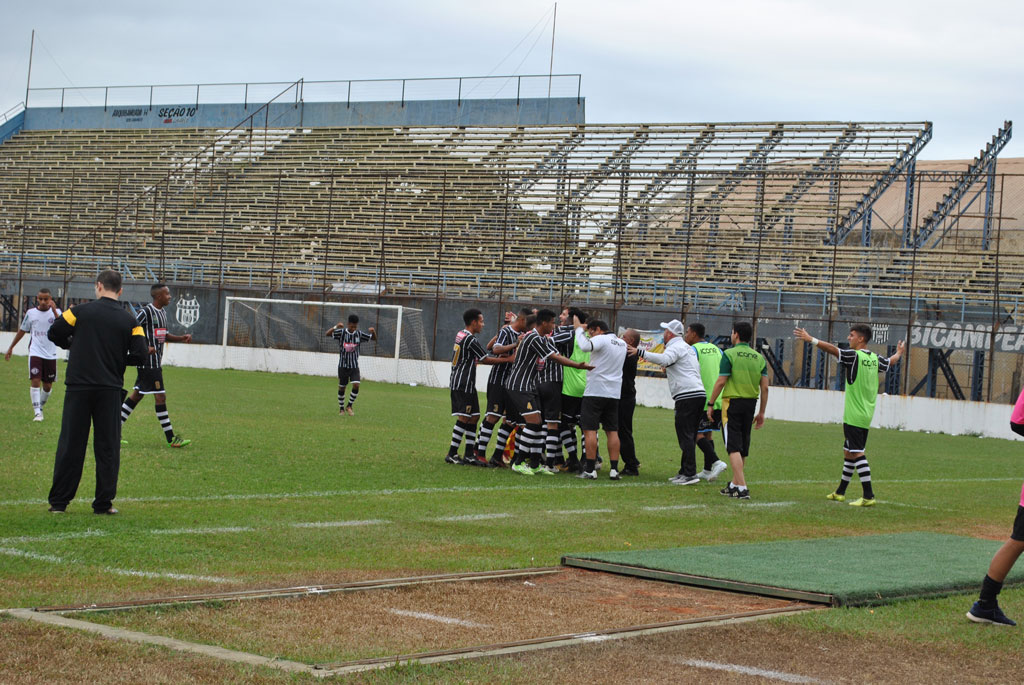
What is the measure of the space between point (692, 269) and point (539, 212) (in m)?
6.48

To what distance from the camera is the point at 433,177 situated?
143 ft

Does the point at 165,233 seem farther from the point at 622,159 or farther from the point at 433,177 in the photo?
the point at 622,159

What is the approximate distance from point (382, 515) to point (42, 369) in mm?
8726

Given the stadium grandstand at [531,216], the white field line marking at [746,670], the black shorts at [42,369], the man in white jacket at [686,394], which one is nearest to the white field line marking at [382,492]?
the man in white jacket at [686,394]

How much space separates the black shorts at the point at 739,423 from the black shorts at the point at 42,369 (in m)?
9.40

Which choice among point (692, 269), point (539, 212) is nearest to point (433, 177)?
point (539, 212)

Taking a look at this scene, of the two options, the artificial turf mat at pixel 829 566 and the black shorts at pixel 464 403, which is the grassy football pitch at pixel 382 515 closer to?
the artificial turf mat at pixel 829 566

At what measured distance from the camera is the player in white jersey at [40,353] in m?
16.1

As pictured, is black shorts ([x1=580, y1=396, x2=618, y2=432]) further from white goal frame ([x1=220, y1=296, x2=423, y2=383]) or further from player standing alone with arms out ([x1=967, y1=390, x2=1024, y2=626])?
white goal frame ([x1=220, y1=296, x2=423, y2=383])

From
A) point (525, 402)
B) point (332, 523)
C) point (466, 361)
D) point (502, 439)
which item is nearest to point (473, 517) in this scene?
point (332, 523)

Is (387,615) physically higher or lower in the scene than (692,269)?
lower

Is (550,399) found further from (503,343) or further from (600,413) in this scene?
(503,343)

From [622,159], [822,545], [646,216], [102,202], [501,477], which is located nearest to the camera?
[822,545]

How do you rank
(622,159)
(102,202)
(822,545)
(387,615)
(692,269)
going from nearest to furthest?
(387,615)
(822,545)
(692,269)
(622,159)
(102,202)
